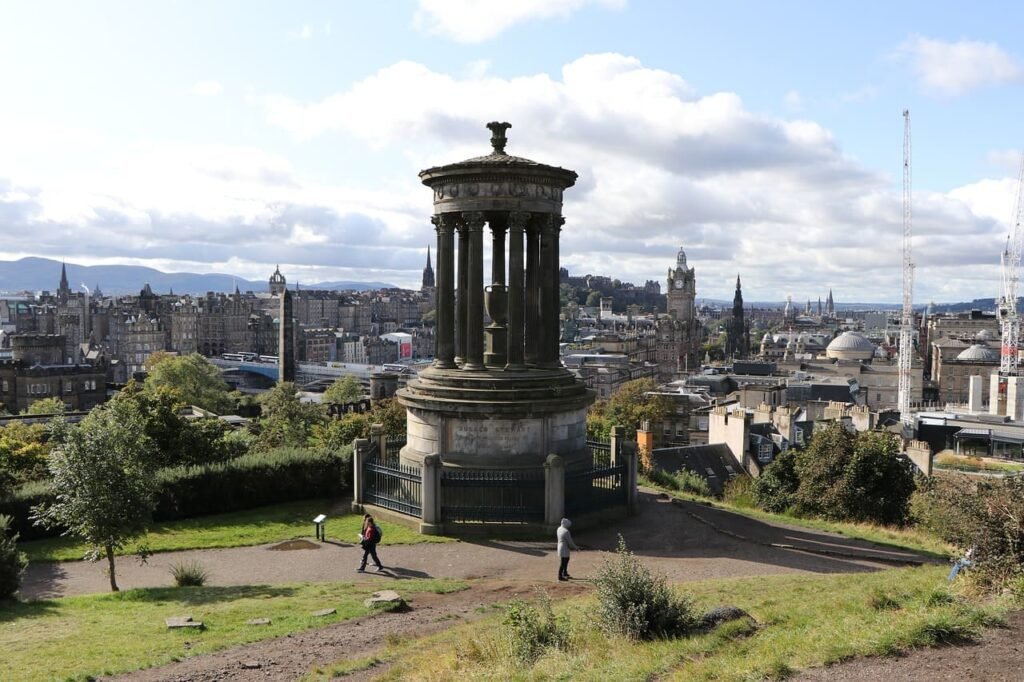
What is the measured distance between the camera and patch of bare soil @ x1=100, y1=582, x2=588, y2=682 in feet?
34.2

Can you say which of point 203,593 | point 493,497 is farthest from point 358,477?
point 203,593

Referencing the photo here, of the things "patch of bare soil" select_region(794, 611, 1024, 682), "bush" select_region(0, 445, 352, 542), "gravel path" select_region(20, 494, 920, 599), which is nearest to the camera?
"patch of bare soil" select_region(794, 611, 1024, 682)

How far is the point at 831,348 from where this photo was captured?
A: 5300 inches

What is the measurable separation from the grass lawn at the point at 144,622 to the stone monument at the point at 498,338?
221 inches

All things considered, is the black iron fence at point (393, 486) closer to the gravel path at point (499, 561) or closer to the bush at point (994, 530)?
the gravel path at point (499, 561)

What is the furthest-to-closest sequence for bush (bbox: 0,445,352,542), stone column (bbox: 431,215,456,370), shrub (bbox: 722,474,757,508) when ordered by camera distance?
shrub (bbox: 722,474,757,508) → stone column (bbox: 431,215,456,370) → bush (bbox: 0,445,352,542)

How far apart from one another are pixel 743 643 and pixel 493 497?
1031cm

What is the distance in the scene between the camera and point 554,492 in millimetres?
18891

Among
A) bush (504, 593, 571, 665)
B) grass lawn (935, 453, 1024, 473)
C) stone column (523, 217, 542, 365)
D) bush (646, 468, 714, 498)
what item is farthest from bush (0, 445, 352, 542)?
grass lawn (935, 453, 1024, 473)

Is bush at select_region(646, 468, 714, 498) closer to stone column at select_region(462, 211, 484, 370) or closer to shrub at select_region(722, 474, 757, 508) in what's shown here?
shrub at select_region(722, 474, 757, 508)

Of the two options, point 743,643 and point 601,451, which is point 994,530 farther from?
point 601,451

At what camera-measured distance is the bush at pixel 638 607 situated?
1006 cm

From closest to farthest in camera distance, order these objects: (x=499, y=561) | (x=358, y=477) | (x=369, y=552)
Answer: (x=369, y=552) < (x=499, y=561) < (x=358, y=477)

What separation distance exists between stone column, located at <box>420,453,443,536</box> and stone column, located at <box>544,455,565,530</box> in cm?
262
